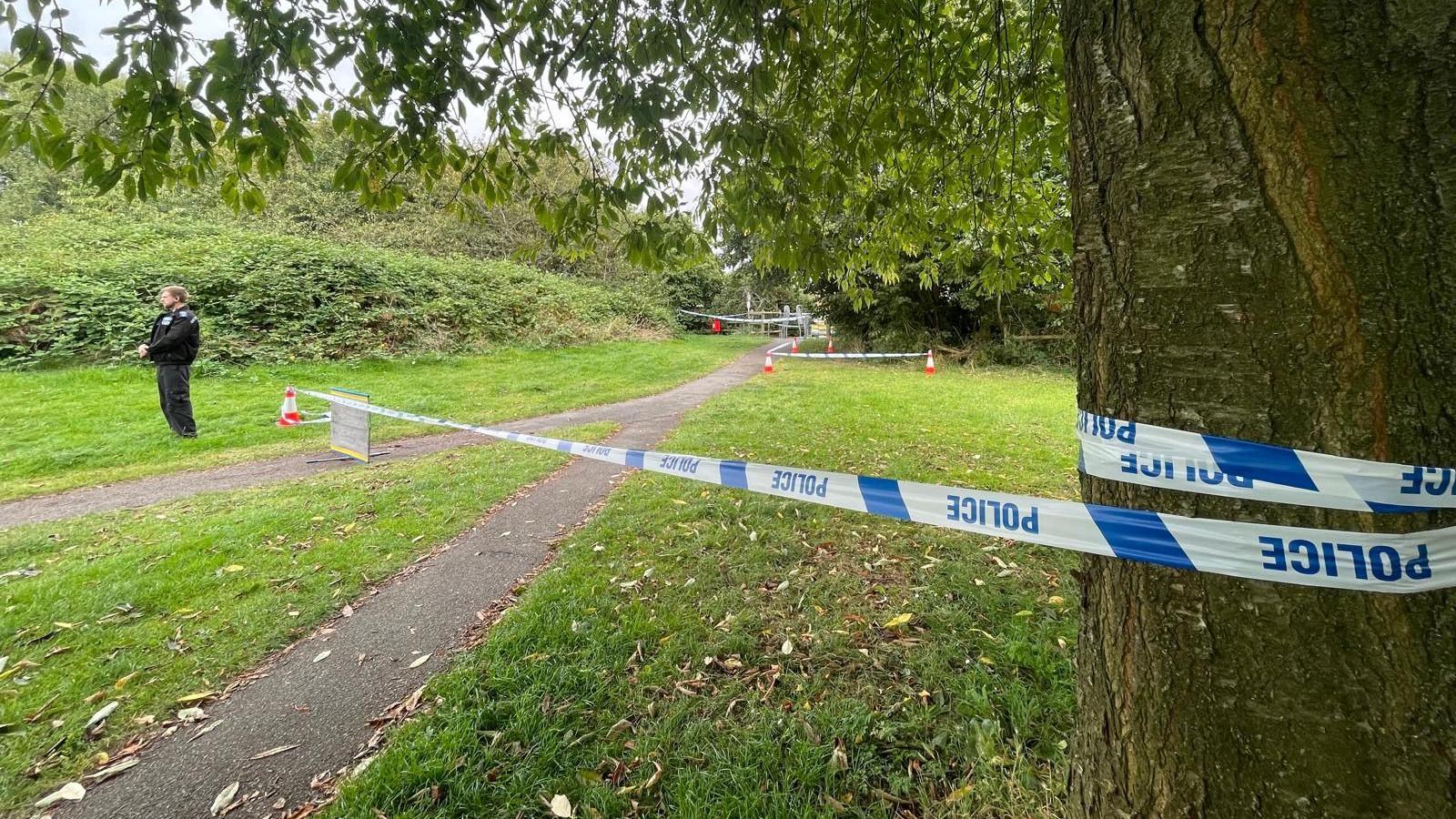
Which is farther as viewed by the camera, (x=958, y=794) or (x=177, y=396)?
(x=177, y=396)

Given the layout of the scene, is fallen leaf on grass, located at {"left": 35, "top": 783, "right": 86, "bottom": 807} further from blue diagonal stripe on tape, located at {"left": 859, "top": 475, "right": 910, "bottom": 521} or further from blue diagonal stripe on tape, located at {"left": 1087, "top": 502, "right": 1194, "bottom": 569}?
blue diagonal stripe on tape, located at {"left": 1087, "top": 502, "right": 1194, "bottom": 569}

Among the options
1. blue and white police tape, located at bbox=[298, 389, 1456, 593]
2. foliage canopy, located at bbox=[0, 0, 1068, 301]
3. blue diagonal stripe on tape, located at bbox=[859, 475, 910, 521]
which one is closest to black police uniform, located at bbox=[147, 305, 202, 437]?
foliage canopy, located at bbox=[0, 0, 1068, 301]

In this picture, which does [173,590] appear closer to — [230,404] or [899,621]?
[899,621]

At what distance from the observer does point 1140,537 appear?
1194 mm

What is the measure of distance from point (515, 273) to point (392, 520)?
15.3 m

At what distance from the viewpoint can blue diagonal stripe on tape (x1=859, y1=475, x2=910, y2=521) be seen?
6.07ft

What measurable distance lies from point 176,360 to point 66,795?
6.86 meters

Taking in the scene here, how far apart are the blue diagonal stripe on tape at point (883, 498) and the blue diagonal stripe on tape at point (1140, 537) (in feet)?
1.95

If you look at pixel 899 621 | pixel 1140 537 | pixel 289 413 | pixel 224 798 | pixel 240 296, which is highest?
pixel 240 296

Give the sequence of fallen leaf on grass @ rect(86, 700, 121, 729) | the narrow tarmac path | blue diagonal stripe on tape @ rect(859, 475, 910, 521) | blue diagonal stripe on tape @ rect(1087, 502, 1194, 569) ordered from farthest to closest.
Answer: the narrow tarmac path → fallen leaf on grass @ rect(86, 700, 121, 729) → blue diagonal stripe on tape @ rect(859, 475, 910, 521) → blue diagonal stripe on tape @ rect(1087, 502, 1194, 569)

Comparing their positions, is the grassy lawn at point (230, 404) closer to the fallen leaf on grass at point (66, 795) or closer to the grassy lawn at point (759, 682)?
the fallen leaf on grass at point (66, 795)

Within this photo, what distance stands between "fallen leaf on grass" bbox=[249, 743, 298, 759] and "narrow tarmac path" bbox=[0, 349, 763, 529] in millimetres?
4373

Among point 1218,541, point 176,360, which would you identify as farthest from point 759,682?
point 176,360

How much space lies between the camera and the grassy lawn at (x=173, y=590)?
2.49 meters
